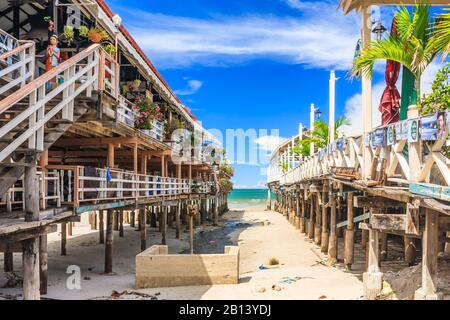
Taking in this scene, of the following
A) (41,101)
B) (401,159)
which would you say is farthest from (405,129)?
(41,101)

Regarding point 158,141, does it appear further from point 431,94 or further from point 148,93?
point 431,94

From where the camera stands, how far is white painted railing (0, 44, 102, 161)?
653cm

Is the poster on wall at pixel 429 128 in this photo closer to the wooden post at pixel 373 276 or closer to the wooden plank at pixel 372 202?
the wooden plank at pixel 372 202

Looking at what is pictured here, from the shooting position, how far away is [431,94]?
12008 mm

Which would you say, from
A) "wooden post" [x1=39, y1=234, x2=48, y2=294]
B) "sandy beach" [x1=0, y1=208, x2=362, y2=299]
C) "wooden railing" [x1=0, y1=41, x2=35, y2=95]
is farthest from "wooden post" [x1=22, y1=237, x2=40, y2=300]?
"sandy beach" [x1=0, y1=208, x2=362, y2=299]

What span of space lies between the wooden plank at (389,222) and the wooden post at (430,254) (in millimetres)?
735

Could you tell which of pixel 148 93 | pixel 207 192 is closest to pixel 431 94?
pixel 148 93

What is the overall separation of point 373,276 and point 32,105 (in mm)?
6905

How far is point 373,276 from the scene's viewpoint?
893cm

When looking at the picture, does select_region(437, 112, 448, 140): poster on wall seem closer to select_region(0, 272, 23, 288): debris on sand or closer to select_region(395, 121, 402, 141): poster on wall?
select_region(395, 121, 402, 141): poster on wall

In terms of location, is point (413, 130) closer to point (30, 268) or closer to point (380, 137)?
point (380, 137)

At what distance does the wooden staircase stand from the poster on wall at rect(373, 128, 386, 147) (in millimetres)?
5661

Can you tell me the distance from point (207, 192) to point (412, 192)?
25897 millimetres
